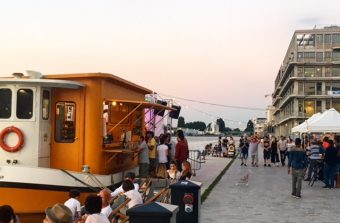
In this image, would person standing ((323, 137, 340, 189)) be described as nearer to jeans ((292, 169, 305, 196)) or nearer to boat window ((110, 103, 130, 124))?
jeans ((292, 169, 305, 196))

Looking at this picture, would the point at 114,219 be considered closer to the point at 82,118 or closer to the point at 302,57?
the point at 82,118

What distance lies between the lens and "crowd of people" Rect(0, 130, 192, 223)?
17.0 feet

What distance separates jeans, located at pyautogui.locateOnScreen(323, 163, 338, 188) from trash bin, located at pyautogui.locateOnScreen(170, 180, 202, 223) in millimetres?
10356

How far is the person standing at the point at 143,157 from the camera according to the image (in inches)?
626

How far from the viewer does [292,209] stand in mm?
12586

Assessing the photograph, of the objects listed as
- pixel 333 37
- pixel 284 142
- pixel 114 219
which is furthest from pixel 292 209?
pixel 333 37

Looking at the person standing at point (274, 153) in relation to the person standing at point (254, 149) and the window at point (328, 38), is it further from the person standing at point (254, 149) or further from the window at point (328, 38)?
the window at point (328, 38)

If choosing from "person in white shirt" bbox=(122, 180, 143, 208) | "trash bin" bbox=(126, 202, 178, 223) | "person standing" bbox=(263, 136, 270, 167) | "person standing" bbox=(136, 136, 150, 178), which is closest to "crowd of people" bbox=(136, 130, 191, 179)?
"person standing" bbox=(136, 136, 150, 178)

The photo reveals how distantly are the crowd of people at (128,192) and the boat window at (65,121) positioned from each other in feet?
9.02

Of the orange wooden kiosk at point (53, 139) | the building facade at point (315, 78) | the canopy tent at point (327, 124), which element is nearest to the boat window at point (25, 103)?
the orange wooden kiosk at point (53, 139)

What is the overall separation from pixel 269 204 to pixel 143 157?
14.6ft

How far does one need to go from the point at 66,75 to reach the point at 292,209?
21.8 feet

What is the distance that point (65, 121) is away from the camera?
13.1 metres

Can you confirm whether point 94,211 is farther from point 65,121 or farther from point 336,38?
point 336,38
